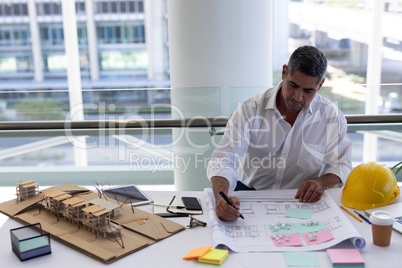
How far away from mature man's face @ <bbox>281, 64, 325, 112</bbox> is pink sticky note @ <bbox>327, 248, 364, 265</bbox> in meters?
0.76

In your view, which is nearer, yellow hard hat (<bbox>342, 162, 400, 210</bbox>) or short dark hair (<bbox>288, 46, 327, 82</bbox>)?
yellow hard hat (<bbox>342, 162, 400, 210</bbox>)

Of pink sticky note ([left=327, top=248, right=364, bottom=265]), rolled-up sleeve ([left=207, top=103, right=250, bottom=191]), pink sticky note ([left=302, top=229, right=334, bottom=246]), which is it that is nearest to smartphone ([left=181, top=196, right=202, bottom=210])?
rolled-up sleeve ([left=207, top=103, right=250, bottom=191])

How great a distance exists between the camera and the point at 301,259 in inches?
45.5

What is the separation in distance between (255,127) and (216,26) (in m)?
0.99

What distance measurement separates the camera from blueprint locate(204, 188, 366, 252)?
1227 millimetres

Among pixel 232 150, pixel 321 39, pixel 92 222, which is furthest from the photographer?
pixel 321 39

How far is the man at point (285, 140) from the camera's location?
1.84 meters

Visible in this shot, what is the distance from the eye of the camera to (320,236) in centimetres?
128

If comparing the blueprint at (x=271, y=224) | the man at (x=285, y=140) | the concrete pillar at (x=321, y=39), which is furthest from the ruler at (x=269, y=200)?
the concrete pillar at (x=321, y=39)

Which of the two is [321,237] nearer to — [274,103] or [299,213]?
[299,213]

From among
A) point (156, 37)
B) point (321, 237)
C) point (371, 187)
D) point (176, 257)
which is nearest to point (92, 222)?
point (176, 257)

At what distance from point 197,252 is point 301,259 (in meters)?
0.29

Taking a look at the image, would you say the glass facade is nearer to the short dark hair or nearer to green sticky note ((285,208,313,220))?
the short dark hair

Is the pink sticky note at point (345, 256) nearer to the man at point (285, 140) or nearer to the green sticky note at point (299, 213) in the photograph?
the green sticky note at point (299, 213)
